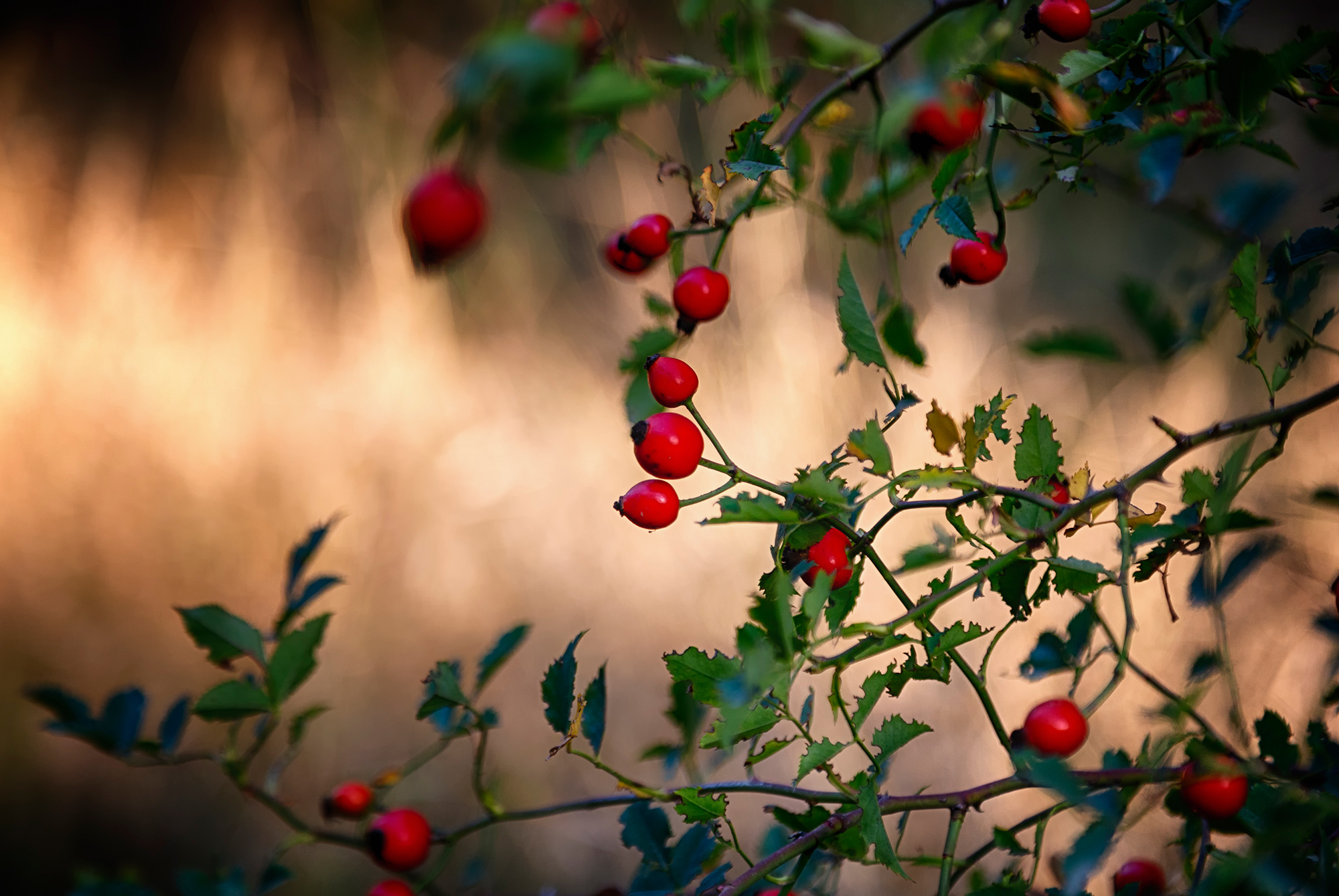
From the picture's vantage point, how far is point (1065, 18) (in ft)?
1.41

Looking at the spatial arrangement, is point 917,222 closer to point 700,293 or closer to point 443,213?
point 700,293

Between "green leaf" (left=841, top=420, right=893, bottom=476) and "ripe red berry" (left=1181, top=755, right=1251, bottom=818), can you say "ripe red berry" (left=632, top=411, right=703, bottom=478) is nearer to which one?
"green leaf" (left=841, top=420, right=893, bottom=476)

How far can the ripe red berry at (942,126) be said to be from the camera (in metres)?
0.33

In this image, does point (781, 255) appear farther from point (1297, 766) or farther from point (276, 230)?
point (1297, 766)

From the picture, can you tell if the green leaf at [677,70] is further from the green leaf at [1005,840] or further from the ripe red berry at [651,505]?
the green leaf at [1005,840]

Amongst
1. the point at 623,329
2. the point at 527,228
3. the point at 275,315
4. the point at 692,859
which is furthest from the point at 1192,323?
the point at 275,315

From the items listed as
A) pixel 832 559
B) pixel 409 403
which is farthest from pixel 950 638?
pixel 409 403

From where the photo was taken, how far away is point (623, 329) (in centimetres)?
112

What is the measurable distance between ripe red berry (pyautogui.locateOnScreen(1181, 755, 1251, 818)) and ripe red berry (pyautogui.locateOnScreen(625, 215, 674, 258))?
36 cm

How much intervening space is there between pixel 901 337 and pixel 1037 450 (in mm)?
92

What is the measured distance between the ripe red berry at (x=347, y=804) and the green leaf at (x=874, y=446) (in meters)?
0.48

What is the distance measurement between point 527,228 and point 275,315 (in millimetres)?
374

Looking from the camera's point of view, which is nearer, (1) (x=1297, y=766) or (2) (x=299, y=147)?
(1) (x=1297, y=766)

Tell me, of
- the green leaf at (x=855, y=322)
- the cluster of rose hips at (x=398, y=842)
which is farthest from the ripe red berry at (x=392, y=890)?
the green leaf at (x=855, y=322)
